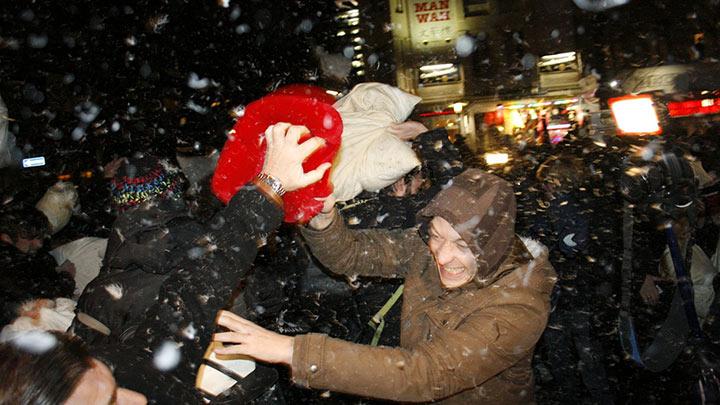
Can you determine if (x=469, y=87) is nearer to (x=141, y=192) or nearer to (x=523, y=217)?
(x=523, y=217)

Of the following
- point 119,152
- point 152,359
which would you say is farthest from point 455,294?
point 119,152

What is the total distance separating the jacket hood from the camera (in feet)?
6.56

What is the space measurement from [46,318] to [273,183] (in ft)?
7.10

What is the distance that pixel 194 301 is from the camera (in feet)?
4.82

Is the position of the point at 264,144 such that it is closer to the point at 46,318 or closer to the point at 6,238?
the point at 46,318

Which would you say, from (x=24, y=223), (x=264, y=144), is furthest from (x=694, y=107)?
(x=24, y=223)

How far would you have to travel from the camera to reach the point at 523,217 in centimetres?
535

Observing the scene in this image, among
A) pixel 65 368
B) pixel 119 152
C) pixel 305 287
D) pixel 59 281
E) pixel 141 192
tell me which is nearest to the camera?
pixel 65 368

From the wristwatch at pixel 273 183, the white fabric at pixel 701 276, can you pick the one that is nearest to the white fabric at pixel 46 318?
the wristwatch at pixel 273 183

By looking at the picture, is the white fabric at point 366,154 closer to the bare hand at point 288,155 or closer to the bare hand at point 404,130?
the bare hand at point 404,130

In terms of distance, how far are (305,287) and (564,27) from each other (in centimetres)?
2675

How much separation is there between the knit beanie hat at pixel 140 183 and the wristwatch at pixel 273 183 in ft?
3.57

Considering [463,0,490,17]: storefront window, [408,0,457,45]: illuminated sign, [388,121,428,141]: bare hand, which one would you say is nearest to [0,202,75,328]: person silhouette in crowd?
[388,121,428,141]: bare hand

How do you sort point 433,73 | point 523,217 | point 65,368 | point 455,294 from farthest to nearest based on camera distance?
1. point 433,73
2. point 523,217
3. point 455,294
4. point 65,368
